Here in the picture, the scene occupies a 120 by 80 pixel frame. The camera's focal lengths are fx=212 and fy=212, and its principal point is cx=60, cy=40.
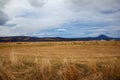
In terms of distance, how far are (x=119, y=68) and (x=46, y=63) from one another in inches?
132

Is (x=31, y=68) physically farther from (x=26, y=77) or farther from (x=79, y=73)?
(x=79, y=73)

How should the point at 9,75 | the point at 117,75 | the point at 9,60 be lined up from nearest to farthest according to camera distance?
the point at 9,75, the point at 117,75, the point at 9,60

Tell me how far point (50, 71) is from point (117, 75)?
9.85 feet

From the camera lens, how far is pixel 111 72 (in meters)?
9.51

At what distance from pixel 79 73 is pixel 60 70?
0.85 meters

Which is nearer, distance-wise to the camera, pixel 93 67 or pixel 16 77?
pixel 16 77

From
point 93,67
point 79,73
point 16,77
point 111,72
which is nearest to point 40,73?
point 16,77

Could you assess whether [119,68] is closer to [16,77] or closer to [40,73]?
[40,73]

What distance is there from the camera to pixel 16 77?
9.02 m

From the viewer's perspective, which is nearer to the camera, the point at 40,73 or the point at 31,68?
the point at 40,73

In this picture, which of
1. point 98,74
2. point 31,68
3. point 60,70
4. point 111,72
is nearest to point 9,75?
point 31,68

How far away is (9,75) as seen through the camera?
8.81m

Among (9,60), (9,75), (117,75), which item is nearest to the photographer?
(9,75)

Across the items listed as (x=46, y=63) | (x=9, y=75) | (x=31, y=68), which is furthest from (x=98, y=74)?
(x=9, y=75)
